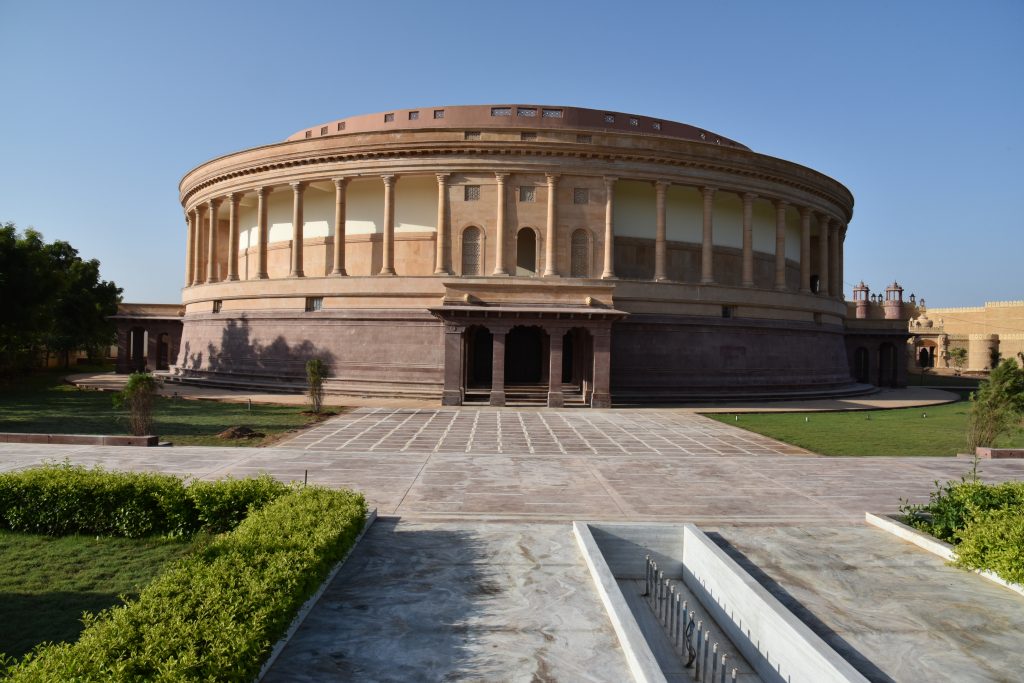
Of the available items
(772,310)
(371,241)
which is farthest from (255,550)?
(772,310)

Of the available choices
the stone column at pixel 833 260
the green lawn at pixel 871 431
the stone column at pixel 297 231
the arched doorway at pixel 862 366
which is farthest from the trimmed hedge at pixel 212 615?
the arched doorway at pixel 862 366

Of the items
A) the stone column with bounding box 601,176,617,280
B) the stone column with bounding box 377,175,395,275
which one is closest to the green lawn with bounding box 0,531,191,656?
the stone column with bounding box 377,175,395,275

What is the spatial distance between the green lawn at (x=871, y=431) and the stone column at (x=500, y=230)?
41.4 feet

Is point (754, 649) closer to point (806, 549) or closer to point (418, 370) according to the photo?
point (806, 549)

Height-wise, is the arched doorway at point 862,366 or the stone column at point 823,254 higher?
the stone column at point 823,254

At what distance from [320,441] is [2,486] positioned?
7949mm

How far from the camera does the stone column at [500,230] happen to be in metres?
30.9

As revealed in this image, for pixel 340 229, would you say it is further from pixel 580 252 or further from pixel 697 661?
pixel 697 661

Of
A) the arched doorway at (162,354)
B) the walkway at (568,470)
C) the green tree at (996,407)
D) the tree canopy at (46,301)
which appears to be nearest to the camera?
the walkway at (568,470)

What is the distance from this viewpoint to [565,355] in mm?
32406

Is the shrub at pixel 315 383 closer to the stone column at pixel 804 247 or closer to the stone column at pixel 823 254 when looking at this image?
the stone column at pixel 804 247

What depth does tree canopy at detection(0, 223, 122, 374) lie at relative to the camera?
25.9 m

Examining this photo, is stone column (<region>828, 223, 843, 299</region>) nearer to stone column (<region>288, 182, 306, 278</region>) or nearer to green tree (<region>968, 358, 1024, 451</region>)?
green tree (<region>968, 358, 1024, 451</region>)

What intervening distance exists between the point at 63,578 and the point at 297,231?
2923 centimetres
